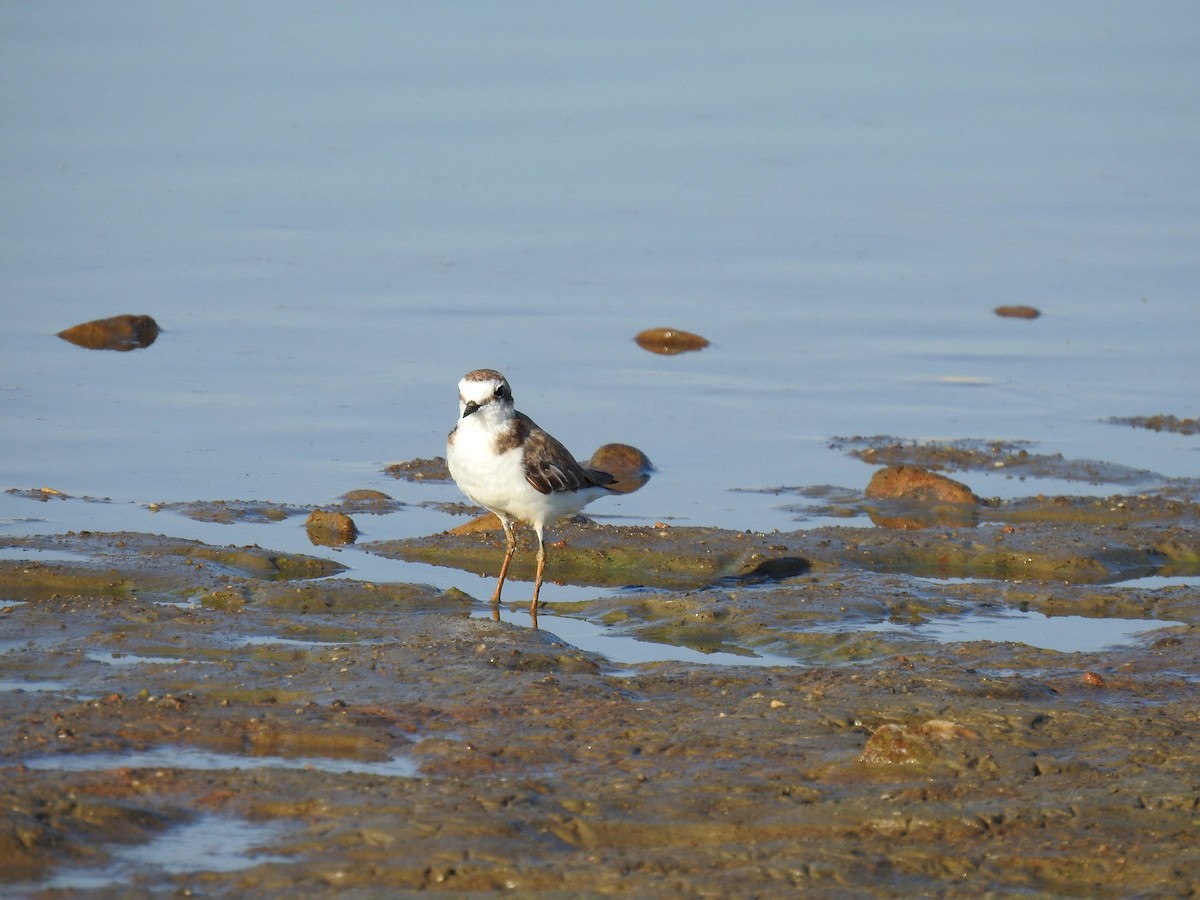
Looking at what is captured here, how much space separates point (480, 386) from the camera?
8508 millimetres

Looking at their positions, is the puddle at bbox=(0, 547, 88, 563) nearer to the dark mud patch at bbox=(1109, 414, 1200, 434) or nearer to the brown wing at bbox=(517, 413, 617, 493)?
the brown wing at bbox=(517, 413, 617, 493)

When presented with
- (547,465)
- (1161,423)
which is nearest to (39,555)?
(547,465)

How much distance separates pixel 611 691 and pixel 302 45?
22775 mm

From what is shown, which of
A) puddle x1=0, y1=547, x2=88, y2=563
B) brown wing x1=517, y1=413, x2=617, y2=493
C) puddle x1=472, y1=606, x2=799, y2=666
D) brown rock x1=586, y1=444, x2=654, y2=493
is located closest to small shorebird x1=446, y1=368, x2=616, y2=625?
brown wing x1=517, y1=413, x2=617, y2=493

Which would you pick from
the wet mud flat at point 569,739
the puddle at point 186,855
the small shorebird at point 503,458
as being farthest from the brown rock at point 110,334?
the puddle at point 186,855

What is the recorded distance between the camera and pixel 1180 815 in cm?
558

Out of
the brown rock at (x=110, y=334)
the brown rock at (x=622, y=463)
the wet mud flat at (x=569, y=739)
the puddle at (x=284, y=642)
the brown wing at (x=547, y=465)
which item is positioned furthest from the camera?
the brown rock at (x=110, y=334)

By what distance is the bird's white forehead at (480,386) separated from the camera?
27.9 ft

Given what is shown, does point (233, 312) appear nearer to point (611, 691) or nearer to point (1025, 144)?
point (611, 691)

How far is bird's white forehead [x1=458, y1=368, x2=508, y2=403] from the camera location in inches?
335

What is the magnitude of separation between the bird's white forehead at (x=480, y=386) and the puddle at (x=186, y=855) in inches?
140

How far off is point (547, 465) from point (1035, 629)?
2528 millimetres

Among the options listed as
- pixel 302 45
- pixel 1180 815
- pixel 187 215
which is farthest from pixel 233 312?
pixel 302 45

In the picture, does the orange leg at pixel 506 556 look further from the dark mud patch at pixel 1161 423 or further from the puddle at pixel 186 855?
the dark mud patch at pixel 1161 423
